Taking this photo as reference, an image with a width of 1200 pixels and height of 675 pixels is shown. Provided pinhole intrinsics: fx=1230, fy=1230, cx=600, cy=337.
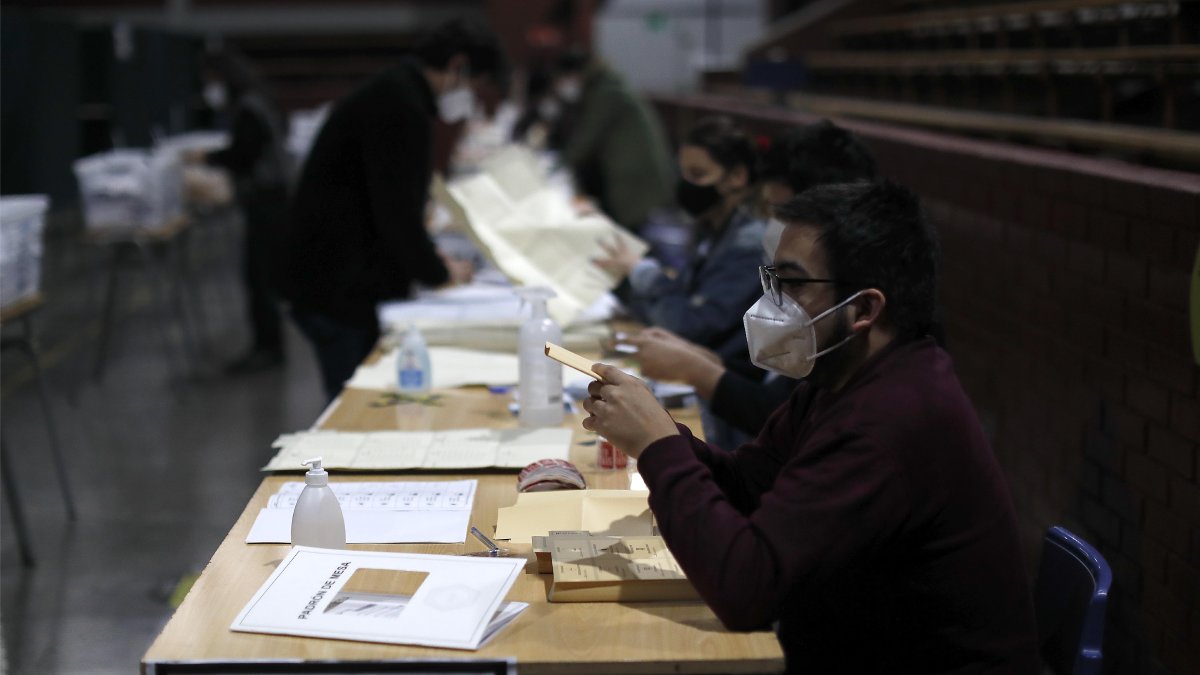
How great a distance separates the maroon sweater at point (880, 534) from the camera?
1.48 m

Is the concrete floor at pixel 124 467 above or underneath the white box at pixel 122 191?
underneath

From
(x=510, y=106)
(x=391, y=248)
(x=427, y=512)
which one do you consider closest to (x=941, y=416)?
(x=427, y=512)

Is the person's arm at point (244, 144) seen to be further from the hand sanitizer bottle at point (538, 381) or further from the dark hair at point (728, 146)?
the hand sanitizer bottle at point (538, 381)

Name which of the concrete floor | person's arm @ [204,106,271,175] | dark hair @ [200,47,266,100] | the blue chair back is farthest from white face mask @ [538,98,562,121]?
the blue chair back

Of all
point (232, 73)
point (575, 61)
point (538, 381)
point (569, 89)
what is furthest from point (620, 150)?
point (538, 381)

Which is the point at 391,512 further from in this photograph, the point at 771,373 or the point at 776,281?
the point at 771,373

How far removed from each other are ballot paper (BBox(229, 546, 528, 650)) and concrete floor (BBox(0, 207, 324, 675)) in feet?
5.78

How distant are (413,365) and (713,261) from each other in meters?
0.79

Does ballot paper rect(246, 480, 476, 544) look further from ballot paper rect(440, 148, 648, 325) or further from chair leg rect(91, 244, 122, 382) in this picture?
chair leg rect(91, 244, 122, 382)

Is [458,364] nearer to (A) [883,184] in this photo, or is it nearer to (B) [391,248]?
(B) [391,248]

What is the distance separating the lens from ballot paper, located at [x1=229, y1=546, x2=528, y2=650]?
158cm

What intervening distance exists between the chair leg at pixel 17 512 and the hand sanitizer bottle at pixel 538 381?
1994 mm

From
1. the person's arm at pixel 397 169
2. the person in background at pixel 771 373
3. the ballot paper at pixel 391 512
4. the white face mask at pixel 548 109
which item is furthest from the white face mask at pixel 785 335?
the white face mask at pixel 548 109

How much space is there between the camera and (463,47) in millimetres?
3615
